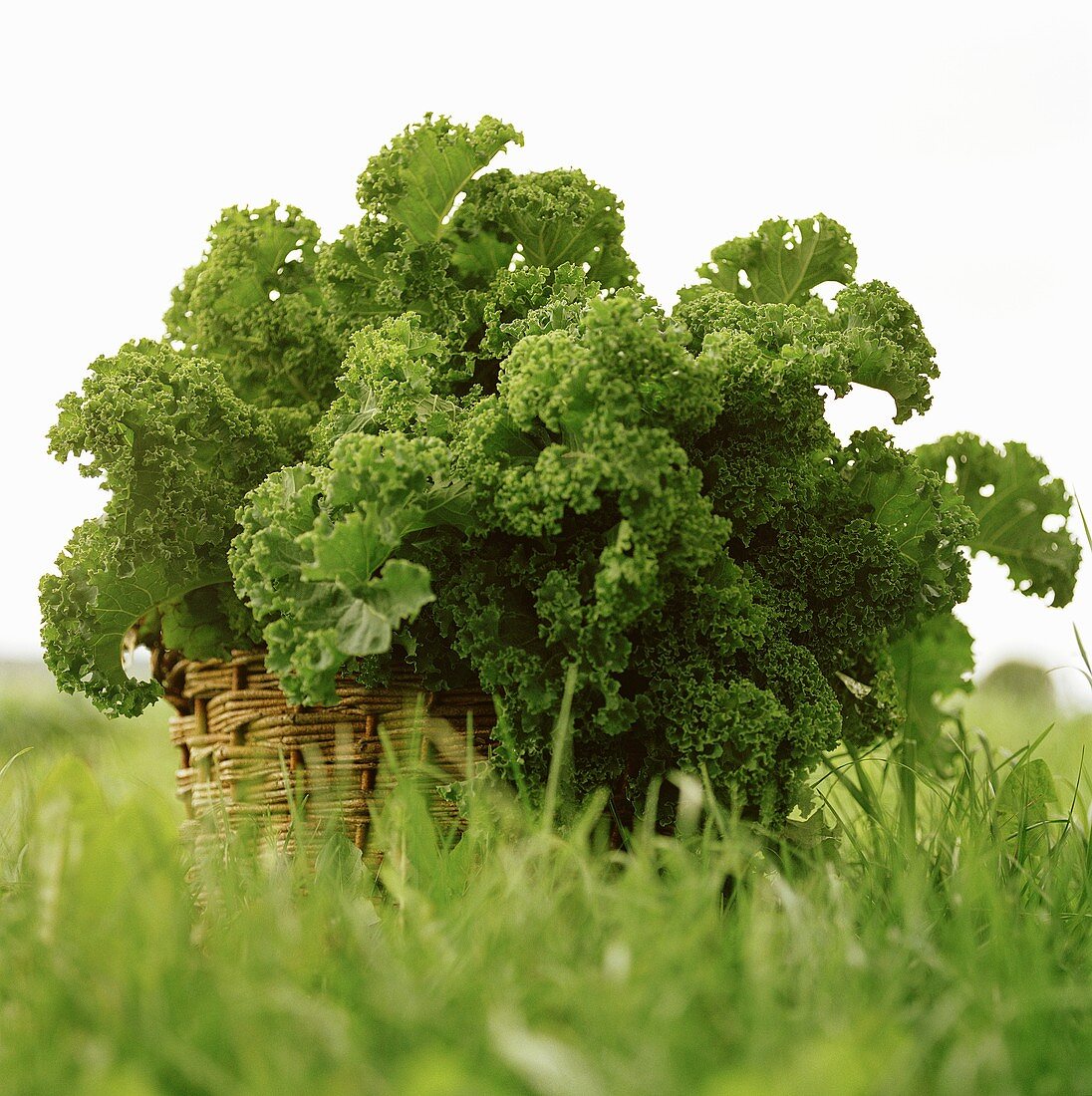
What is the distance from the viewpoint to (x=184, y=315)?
450 cm

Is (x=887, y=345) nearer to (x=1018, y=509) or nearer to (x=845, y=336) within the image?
(x=845, y=336)

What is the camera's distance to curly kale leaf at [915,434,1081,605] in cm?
418

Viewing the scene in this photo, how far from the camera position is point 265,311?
4168 millimetres

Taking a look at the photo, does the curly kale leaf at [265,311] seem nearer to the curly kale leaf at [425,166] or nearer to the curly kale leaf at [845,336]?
the curly kale leaf at [425,166]

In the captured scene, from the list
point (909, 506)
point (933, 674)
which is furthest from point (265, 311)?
point (933, 674)

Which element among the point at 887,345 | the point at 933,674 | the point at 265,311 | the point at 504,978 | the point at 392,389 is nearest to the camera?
the point at 504,978

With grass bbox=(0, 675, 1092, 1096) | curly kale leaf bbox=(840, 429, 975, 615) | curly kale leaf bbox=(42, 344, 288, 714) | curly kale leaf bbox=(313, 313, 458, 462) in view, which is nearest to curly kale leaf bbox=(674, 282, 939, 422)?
curly kale leaf bbox=(840, 429, 975, 615)

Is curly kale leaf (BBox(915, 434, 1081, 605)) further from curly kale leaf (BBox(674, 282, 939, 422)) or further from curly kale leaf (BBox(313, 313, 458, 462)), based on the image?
curly kale leaf (BBox(313, 313, 458, 462))

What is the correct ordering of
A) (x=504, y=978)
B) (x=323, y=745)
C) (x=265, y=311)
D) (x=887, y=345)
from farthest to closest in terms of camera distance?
(x=265, y=311) → (x=323, y=745) → (x=887, y=345) → (x=504, y=978)

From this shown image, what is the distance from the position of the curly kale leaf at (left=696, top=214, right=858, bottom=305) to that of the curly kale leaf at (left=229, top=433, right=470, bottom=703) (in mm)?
1554

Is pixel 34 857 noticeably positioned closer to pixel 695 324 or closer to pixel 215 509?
pixel 215 509

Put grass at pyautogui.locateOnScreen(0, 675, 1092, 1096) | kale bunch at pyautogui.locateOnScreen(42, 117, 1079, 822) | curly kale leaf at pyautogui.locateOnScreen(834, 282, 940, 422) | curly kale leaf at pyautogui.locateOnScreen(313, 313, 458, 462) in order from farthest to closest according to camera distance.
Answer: curly kale leaf at pyautogui.locateOnScreen(834, 282, 940, 422), curly kale leaf at pyautogui.locateOnScreen(313, 313, 458, 462), kale bunch at pyautogui.locateOnScreen(42, 117, 1079, 822), grass at pyautogui.locateOnScreen(0, 675, 1092, 1096)

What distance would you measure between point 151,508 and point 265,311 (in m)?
0.95

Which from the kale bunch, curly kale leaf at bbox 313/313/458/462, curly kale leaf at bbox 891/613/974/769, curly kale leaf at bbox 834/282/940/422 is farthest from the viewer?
curly kale leaf at bbox 891/613/974/769
